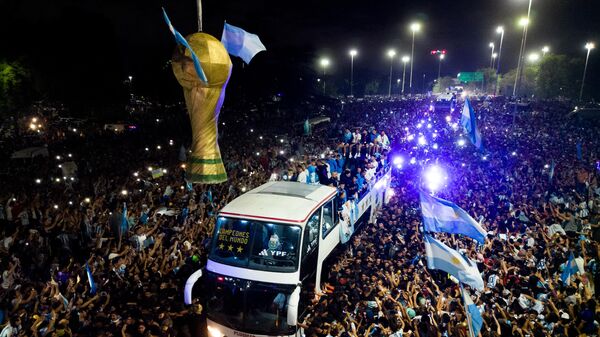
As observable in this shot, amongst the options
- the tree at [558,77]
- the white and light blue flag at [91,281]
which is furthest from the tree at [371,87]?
the white and light blue flag at [91,281]

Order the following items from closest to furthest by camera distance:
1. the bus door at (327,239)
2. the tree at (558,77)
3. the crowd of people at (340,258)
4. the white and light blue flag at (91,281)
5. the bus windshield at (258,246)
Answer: the crowd of people at (340,258) → the bus windshield at (258,246) → the white and light blue flag at (91,281) → the bus door at (327,239) → the tree at (558,77)

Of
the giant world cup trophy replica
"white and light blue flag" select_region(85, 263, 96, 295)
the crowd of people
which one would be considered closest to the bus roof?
the giant world cup trophy replica

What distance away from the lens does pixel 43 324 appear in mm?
6191

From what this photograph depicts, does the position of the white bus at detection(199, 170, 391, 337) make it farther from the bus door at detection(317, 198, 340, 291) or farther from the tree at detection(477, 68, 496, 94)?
the tree at detection(477, 68, 496, 94)

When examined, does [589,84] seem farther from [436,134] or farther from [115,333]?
[115,333]

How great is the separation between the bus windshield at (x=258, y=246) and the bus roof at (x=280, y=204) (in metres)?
0.13

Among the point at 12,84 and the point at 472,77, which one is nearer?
the point at 12,84

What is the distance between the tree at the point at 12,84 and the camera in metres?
29.5

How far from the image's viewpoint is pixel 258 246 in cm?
672

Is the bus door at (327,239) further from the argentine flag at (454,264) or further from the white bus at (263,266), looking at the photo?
the argentine flag at (454,264)

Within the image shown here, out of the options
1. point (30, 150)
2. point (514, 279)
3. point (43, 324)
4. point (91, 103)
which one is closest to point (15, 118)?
point (91, 103)

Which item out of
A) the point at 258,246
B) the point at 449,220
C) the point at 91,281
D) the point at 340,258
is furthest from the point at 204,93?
the point at 340,258

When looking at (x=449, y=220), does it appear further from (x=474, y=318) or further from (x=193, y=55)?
(x=193, y=55)

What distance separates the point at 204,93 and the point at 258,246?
8.84 feet
